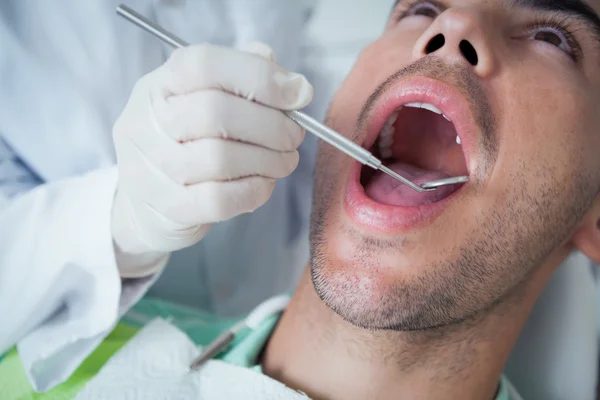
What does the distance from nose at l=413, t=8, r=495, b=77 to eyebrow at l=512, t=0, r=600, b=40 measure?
0.11m

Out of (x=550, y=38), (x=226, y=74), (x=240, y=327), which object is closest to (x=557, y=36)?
(x=550, y=38)

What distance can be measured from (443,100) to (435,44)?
4.3 inches

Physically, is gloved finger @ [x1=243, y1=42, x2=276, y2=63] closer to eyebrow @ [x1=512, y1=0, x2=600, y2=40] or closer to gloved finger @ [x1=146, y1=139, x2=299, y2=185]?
gloved finger @ [x1=146, y1=139, x2=299, y2=185]

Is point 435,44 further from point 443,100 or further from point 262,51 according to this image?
point 262,51

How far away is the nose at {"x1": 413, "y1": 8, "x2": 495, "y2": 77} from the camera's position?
0.68m

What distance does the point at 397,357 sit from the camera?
77 centimetres

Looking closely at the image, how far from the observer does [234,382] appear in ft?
2.64

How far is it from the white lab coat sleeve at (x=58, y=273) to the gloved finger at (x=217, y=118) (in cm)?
22

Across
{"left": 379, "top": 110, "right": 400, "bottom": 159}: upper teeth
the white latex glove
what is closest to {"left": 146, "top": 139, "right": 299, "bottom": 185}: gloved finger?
the white latex glove

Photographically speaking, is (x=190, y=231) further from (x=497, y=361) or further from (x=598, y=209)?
(x=598, y=209)

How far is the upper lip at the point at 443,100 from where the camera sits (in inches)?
26.4

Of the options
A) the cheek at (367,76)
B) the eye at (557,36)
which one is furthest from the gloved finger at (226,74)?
the eye at (557,36)

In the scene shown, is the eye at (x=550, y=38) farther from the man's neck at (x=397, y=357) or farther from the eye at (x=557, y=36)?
the man's neck at (x=397, y=357)

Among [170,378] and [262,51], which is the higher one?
[262,51]
